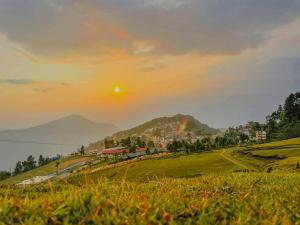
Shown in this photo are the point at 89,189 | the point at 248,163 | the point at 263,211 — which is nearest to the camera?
the point at 263,211

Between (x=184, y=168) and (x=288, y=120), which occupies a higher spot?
(x=288, y=120)

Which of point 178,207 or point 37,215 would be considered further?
point 178,207

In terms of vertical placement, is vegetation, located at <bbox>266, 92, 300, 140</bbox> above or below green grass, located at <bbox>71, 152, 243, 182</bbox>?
above

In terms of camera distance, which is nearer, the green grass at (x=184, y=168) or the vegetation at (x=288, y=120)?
the green grass at (x=184, y=168)

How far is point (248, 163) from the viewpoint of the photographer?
3639 inches

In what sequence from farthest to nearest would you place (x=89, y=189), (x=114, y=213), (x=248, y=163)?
(x=248, y=163)
(x=89, y=189)
(x=114, y=213)

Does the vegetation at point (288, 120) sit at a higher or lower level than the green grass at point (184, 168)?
higher

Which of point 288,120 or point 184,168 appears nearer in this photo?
point 184,168

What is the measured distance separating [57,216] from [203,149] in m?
144

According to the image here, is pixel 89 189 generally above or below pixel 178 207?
above

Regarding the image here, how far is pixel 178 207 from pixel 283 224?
1327 millimetres

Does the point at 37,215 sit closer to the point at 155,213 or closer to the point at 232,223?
the point at 155,213

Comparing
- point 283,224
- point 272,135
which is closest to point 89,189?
point 283,224

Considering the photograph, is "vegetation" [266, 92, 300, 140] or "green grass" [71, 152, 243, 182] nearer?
"green grass" [71, 152, 243, 182]
